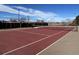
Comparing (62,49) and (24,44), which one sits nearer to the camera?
(62,49)

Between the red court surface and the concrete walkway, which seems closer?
the concrete walkway

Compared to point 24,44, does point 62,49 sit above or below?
above

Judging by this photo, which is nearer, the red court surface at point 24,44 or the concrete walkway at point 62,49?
the concrete walkway at point 62,49
